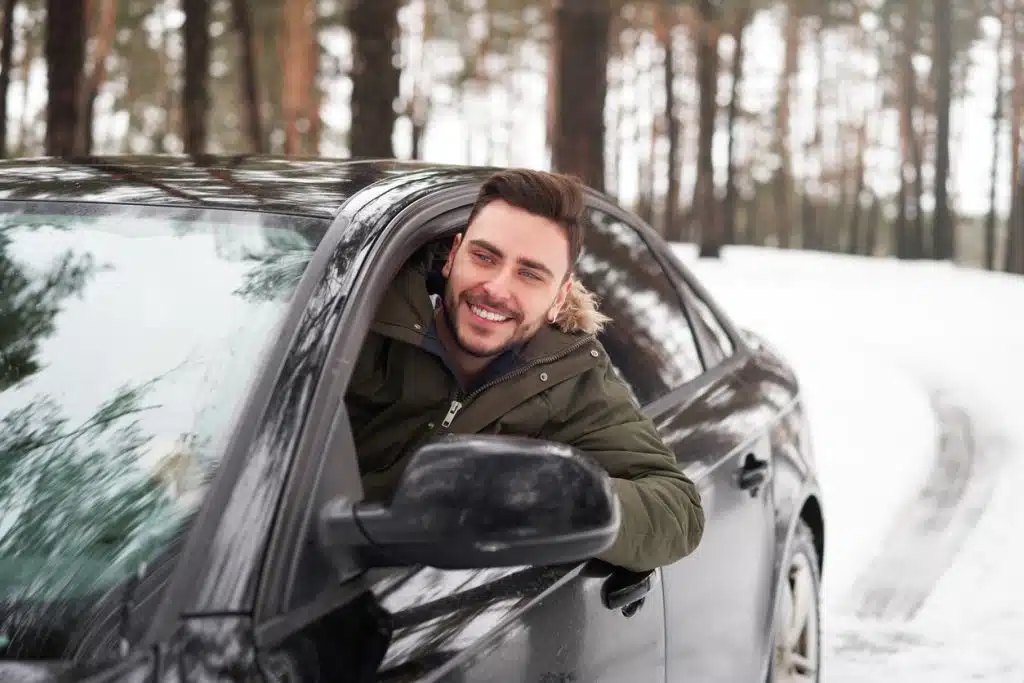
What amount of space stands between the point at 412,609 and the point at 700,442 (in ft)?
4.70

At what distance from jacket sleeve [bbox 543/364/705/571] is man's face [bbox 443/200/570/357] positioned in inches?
6.3

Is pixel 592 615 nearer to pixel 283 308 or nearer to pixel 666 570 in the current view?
pixel 666 570

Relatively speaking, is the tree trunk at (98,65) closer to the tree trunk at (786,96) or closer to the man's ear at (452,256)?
the tree trunk at (786,96)

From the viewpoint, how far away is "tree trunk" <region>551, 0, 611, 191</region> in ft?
45.1

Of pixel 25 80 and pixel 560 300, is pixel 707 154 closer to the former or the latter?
pixel 25 80

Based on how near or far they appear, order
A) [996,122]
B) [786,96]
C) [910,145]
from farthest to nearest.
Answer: [786,96] → [910,145] → [996,122]

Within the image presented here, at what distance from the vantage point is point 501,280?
252 centimetres

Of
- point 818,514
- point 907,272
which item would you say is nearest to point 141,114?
point 907,272

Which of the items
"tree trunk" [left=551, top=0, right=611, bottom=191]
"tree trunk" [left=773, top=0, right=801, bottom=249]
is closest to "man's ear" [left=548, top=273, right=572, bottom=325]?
"tree trunk" [left=551, top=0, right=611, bottom=191]

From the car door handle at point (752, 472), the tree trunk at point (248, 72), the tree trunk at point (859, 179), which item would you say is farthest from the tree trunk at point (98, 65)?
the tree trunk at point (859, 179)

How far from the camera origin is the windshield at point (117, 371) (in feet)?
6.27

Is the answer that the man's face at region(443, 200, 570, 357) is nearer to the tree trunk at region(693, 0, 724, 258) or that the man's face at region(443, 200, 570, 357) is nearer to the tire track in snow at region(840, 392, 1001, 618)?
the tire track in snow at region(840, 392, 1001, 618)

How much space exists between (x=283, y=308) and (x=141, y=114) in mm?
50222

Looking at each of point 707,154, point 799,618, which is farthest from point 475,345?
point 707,154
